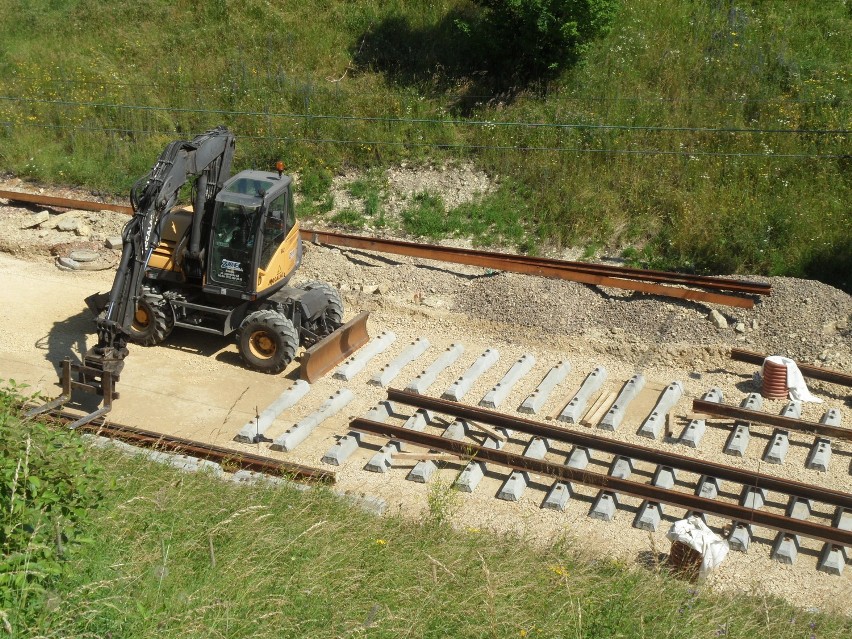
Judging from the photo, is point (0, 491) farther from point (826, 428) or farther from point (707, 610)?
point (826, 428)

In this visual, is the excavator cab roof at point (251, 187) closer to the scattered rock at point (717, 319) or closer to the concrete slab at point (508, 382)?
the concrete slab at point (508, 382)

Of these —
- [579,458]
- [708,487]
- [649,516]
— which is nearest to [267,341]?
[579,458]

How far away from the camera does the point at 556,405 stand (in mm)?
13156

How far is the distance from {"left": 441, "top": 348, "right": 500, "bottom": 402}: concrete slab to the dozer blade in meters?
1.82

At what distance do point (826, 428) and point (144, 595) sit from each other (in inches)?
359

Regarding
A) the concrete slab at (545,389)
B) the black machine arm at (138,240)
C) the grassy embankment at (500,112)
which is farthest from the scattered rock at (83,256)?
the concrete slab at (545,389)

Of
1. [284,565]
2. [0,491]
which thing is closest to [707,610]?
[284,565]

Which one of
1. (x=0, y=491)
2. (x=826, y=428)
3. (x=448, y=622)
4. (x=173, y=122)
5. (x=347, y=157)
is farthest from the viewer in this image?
(x=173, y=122)

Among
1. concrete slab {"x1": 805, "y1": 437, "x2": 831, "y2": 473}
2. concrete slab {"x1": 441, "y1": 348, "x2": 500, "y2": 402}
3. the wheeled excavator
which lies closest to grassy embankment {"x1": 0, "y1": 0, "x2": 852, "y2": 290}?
concrete slab {"x1": 441, "y1": 348, "x2": 500, "y2": 402}

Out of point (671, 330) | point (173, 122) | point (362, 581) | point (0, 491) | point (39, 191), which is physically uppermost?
point (0, 491)

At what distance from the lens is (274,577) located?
6551mm

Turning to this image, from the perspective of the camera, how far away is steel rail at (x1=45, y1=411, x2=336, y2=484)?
34.8 feet

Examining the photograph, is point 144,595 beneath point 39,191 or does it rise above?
above

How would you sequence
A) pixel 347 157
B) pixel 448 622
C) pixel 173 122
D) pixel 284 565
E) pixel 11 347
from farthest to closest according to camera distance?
pixel 173 122 < pixel 347 157 < pixel 11 347 < pixel 284 565 < pixel 448 622
